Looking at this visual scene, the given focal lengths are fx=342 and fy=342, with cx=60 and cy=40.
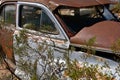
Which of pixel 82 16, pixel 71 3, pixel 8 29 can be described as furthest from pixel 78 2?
pixel 8 29

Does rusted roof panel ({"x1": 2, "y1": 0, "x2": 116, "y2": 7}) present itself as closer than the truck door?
Yes

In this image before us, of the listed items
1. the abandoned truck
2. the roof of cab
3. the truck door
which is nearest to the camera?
the abandoned truck

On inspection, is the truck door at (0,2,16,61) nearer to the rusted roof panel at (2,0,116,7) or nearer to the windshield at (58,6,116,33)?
the rusted roof panel at (2,0,116,7)

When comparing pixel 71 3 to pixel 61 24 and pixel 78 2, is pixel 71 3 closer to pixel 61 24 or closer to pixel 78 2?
pixel 78 2

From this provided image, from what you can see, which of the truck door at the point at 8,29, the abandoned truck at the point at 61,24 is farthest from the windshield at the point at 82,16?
the truck door at the point at 8,29

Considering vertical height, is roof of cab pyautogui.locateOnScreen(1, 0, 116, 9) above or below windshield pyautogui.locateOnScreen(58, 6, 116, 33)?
above

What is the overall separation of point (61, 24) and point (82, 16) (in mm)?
759

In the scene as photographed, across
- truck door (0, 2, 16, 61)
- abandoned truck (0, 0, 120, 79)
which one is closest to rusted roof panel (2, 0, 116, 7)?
abandoned truck (0, 0, 120, 79)

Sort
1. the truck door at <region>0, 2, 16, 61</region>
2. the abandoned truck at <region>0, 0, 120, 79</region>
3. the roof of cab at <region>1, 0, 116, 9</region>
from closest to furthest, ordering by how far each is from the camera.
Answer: the abandoned truck at <region>0, 0, 120, 79</region>, the roof of cab at <region>1, 0, 116, 9</region>, the truck door at <region>0, 2, 16, 61</region>

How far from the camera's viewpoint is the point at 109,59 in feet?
12.9

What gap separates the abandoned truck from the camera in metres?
4.12

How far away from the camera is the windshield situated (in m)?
4.66

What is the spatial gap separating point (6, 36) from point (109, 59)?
2.10 metres

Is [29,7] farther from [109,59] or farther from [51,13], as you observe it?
[109,59]
